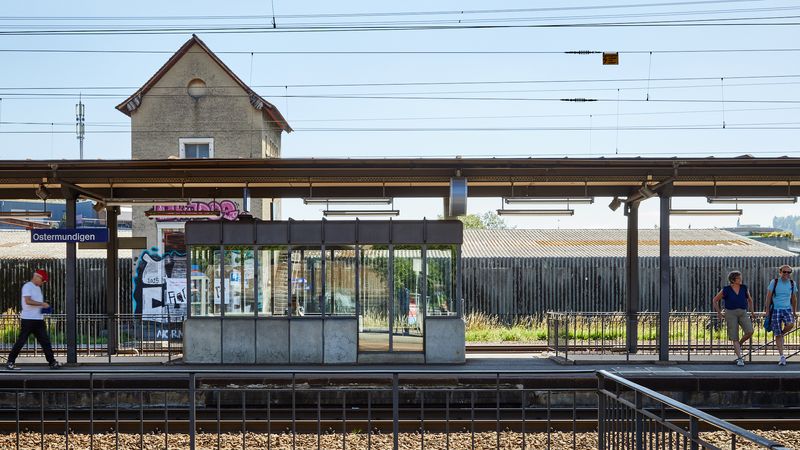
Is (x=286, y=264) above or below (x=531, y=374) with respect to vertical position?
above

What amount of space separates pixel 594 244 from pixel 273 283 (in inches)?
853

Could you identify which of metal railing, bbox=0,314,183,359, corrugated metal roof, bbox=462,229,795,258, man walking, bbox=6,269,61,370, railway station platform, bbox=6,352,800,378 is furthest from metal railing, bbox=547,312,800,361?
corrugated metal roof, bbox=462,229,795,258

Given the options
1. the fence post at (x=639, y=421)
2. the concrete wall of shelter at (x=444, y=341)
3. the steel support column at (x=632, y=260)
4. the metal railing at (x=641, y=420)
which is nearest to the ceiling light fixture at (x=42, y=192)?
the concrete wall of shelter at (x=444, y=341)

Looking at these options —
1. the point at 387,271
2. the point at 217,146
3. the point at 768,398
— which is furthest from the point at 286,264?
the point at 217,146

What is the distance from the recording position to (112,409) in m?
14.2

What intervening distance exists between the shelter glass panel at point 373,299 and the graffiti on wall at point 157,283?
14.1 metres

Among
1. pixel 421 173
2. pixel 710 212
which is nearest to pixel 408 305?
pixel 421 173

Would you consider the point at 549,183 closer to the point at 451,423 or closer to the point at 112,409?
the point at 451,423

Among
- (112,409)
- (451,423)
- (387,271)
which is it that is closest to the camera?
(451,423)

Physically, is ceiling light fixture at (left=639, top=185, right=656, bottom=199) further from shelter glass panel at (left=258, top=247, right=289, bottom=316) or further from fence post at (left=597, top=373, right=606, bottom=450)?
fence post at (left=597, top=373, right=606, bottom=450)

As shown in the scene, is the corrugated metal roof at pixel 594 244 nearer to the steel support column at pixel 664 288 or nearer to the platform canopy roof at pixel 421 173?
the platform canopy roof at pixel 421 173

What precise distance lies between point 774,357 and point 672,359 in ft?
7.51

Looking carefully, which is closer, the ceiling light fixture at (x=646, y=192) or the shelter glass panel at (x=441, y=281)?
the shelter glass panel at (x=441, y=281)

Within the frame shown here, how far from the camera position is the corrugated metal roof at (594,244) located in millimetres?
32938
